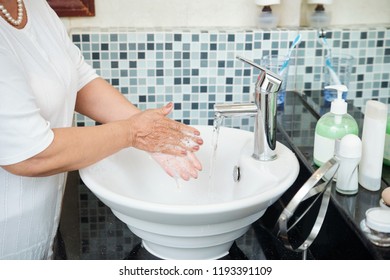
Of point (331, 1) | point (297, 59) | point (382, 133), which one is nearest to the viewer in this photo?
point (382, 133)

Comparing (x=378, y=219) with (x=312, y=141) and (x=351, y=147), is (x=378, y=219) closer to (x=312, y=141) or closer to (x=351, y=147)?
(x=351, y=147)

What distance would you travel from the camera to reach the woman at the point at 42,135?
1115 millimetres

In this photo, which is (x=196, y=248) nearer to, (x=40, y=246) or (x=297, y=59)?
(x=40, y=246)

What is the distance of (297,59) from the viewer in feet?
6.39

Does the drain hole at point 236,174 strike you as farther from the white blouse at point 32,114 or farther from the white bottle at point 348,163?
the white blouse at point 32,114

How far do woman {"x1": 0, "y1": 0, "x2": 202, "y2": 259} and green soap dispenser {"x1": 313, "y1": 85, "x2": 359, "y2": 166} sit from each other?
280 mm

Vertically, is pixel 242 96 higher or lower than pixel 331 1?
lower

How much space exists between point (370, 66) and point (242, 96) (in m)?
0.43

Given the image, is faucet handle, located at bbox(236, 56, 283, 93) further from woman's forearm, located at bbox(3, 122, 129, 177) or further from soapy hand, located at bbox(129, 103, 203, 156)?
woman's forearm, located at bbox(3, 122, 129, 177)

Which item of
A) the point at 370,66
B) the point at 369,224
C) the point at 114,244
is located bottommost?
the point at 114,244

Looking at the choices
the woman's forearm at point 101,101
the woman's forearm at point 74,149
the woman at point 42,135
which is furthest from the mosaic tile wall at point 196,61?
the woman's forearm at point 74,149

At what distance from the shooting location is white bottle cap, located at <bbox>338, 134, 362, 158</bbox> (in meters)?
1.19

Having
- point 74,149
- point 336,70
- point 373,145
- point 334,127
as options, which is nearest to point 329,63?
point 336,70

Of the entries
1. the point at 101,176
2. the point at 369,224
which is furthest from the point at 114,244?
the point at 369,224
